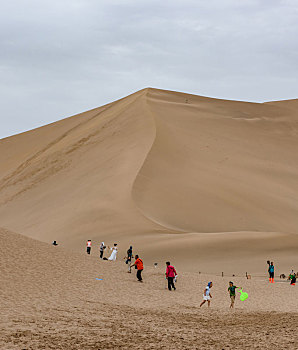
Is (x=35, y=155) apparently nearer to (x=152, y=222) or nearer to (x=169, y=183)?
(x=169, y=183)

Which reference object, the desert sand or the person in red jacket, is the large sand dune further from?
the person in red jacket

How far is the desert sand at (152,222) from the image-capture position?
52.7 ft

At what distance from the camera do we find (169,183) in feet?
164

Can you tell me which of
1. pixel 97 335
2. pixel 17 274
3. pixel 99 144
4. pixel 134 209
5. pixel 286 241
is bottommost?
pixel 97 335

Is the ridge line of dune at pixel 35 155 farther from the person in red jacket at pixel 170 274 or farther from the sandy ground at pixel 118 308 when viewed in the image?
the person in red jacket at pixel 170 274

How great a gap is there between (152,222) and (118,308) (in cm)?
2297

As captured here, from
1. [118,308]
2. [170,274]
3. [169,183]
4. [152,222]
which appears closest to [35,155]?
[169,183]

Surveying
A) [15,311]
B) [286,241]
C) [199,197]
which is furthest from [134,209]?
[15,311]

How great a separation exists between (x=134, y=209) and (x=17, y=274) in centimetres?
2116

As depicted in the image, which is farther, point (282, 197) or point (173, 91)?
point (173, 91)

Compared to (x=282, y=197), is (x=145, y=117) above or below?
above

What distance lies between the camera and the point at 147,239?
38188mm

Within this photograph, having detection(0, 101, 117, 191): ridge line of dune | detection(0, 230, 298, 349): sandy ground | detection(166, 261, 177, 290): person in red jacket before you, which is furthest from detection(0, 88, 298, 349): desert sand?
detection(166, 261, 177, 290): person in red jacket

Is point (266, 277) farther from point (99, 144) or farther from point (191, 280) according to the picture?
point (99, 144)
